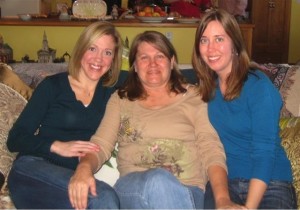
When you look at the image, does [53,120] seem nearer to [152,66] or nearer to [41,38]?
[152,66]

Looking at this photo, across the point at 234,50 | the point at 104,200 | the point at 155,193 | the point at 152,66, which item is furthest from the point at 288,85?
the point at 104,200

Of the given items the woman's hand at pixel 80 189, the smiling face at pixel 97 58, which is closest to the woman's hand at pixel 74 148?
the woman's hand at pixel 80 189

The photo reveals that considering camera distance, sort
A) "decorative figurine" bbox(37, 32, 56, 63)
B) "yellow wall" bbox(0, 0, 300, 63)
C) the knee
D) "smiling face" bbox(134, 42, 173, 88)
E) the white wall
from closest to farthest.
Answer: the knee → "smiling face" bbox(134, 42, 173, 88) → "decorative figurine" bbox(37, 32, 56, 63) → "yellow wall" bbox(0, 0, 300, 63) → the white wall

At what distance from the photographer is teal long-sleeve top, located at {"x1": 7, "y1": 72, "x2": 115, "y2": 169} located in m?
1.77

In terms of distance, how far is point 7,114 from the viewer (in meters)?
1.95

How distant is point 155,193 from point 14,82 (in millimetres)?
974

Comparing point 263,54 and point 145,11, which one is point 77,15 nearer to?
point 145,11

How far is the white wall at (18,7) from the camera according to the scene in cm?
636

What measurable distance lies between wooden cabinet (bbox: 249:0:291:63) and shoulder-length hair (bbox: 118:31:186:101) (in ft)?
16.5

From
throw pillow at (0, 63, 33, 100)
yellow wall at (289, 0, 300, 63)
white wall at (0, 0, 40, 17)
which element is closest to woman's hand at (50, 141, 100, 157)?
throw pillow at (0, 63, 33, 100)

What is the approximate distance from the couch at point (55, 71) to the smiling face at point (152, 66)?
19 centimetres

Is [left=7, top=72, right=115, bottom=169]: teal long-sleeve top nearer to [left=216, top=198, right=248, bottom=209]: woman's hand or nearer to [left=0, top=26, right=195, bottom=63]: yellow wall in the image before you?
[left=216, top=198, right=248, bottom=209]: woman's hand

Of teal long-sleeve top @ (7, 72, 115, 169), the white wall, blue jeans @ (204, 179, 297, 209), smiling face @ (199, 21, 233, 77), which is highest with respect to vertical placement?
the white wall

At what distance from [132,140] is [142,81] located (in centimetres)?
25
